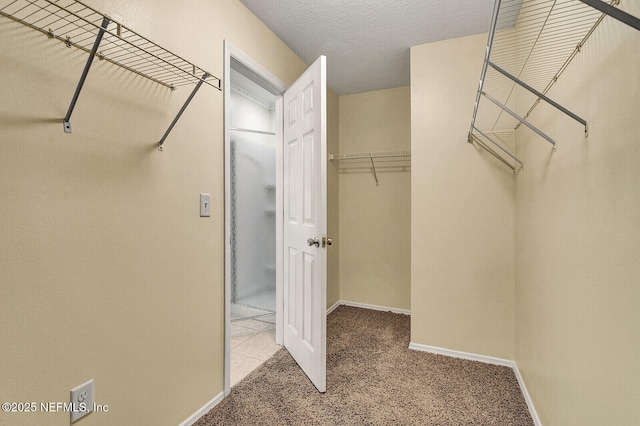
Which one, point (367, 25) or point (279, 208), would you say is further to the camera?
point (279, 208)

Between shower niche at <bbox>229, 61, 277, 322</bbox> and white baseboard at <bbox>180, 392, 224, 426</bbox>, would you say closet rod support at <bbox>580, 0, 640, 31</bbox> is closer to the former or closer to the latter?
white baseboard at <bbox>180, 392, 224, 426</bbox>

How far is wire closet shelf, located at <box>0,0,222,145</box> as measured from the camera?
89cm

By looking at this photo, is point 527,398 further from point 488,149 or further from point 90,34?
point 90,34

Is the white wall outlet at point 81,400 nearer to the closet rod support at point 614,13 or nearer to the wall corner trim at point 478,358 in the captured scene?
the closet rod support at point 614,13

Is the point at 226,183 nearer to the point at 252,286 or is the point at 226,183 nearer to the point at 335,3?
the point at 335,3

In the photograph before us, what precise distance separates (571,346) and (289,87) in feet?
7.49

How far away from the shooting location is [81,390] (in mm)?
1098

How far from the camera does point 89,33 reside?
3.65ft

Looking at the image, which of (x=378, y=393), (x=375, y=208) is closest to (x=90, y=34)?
(x=378, y=393)

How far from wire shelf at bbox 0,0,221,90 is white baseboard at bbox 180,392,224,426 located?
5.25 feet

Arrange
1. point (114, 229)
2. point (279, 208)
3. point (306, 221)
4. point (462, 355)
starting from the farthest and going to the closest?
point (279, 208), point (462, 355), point (306, 221), point (114, 229)

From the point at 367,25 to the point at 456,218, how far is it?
1531 mm

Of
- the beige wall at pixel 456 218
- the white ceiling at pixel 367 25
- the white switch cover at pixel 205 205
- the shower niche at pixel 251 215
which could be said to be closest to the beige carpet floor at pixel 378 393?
the beige wall at pixel 456 218

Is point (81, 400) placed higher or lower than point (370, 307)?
higher
